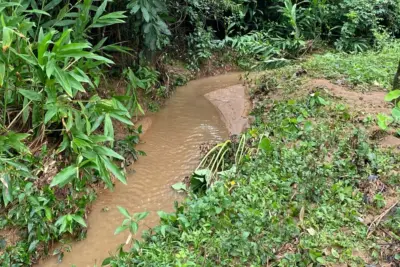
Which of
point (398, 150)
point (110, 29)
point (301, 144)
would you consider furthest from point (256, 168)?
point (110, 29)

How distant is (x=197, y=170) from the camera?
3.68 metres

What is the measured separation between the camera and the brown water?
3150 mm

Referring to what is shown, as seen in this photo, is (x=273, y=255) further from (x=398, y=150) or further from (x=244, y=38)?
(x=244, y=38)

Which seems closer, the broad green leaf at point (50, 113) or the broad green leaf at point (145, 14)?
the broad green leaf at point (50, 113)

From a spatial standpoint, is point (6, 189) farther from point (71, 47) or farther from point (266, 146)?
point (266, 146)

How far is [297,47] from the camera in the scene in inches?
305

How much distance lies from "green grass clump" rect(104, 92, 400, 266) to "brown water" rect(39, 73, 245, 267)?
51 centimetres

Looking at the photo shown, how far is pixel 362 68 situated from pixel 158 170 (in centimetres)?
319

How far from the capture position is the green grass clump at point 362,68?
15.2 feet

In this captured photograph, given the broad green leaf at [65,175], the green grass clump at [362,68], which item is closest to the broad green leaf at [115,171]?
the broad green leaf at [65,175]

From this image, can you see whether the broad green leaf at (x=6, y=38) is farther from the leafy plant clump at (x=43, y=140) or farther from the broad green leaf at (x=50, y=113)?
the broad green leaf at (x=50, y=113)

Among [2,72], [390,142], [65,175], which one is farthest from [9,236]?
[390,142]

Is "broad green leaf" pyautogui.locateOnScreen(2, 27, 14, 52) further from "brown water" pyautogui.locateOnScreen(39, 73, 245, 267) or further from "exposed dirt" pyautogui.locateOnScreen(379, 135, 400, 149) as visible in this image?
"exposed dirt" pyautogui.locateOnScreen(379, 135, 400, 149)

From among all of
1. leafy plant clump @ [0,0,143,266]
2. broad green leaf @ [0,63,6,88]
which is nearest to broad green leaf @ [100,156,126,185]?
leafy plant clump @ [0,0,143,266]
